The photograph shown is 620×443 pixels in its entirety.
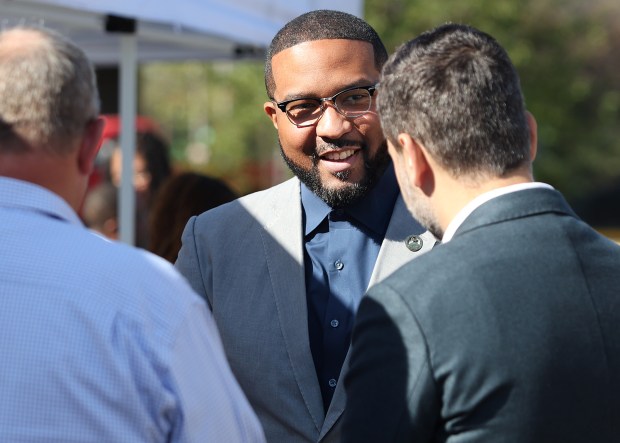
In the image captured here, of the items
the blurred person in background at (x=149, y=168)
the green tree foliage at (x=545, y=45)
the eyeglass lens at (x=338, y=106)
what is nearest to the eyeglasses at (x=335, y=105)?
the eyeglass lens at (x=338, y=106)

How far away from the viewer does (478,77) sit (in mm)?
1776

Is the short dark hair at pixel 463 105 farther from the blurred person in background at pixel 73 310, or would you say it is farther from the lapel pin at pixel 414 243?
the lapel pin at pixel 414 243

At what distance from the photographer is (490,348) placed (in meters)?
1.66

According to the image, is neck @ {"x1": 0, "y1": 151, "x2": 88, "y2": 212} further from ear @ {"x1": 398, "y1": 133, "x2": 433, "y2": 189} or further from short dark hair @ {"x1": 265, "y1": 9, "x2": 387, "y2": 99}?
short dark hair @ {"x1": 265, "y1": 9, "x2": 387, "y2": 99}

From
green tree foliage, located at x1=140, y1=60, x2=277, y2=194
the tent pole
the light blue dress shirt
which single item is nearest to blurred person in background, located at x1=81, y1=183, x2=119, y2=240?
the tent pole

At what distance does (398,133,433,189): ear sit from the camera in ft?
5.99

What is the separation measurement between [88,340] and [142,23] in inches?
111

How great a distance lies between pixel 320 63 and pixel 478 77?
0.86 metres

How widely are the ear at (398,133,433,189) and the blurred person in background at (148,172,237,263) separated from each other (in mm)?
2222

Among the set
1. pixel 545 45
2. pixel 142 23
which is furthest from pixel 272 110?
pixel 545 45

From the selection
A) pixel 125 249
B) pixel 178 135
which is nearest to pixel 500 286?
pixel 125 249

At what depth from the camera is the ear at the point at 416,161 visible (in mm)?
1826

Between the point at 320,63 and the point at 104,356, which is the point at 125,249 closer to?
the point at 104,356

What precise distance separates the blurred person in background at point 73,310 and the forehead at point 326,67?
0.94 m
